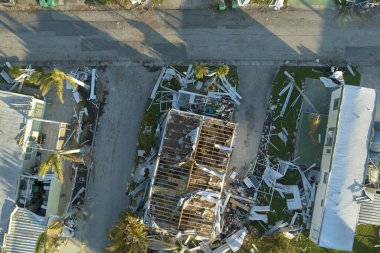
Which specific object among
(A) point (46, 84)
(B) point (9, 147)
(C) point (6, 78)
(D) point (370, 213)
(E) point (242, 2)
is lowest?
(D) point (370, 213)

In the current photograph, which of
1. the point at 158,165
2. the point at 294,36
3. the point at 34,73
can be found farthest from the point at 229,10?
the point at 34,73

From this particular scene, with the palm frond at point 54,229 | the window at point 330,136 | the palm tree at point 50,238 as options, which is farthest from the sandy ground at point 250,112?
the palm tree at point 50,238

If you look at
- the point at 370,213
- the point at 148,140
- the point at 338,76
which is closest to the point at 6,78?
the point at 148,140

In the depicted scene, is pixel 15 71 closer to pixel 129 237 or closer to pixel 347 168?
pixel 129 237

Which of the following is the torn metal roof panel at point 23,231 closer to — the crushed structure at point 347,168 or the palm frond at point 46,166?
the palm frond at point 46,166

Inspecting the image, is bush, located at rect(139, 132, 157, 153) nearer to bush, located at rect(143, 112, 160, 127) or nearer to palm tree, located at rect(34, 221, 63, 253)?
bush, located at rect(143, 112, 160, 127)
